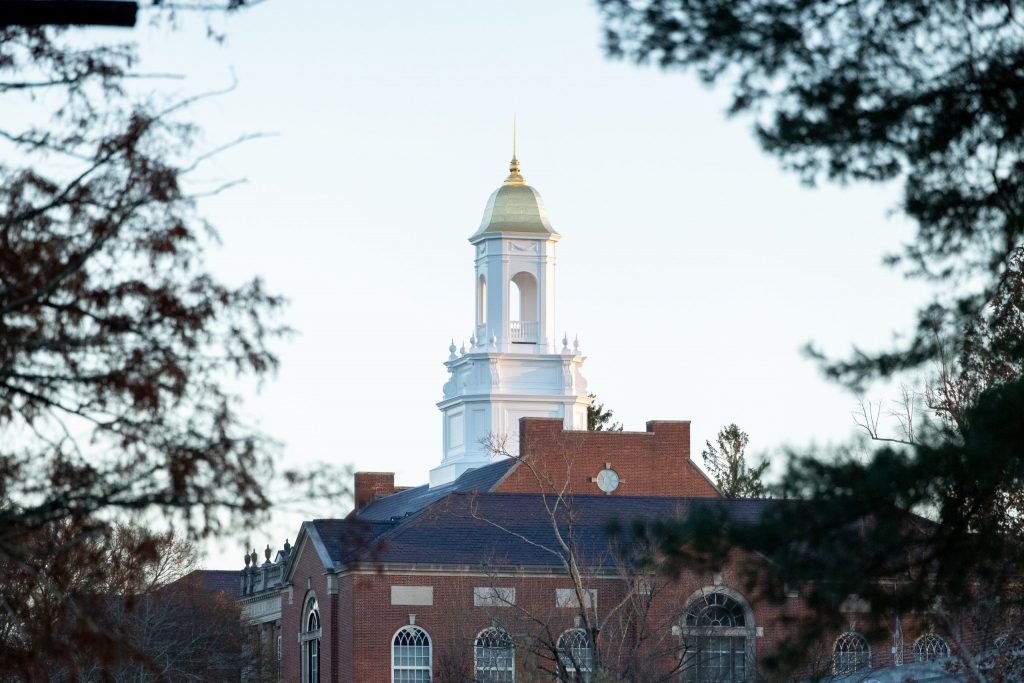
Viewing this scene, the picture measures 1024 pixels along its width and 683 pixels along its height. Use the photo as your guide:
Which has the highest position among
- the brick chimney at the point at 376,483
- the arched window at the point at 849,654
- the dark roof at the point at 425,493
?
the brick chimney at the point at 376,483

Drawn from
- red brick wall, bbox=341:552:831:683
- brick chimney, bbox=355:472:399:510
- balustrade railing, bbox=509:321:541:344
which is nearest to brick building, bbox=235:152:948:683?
red brick wall, bbox=341:552:831:683

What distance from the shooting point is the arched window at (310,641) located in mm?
57250

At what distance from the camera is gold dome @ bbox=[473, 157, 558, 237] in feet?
261

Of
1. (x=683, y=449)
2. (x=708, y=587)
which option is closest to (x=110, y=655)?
(x=708, y=587)

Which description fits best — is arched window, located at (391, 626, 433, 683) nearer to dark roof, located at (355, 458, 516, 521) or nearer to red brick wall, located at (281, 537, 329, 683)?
red brick wall, located at (281, 537, 329, 683)

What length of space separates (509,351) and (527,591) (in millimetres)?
26904

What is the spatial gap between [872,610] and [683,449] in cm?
5034

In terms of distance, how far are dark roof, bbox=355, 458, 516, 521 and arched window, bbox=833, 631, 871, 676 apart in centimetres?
1310

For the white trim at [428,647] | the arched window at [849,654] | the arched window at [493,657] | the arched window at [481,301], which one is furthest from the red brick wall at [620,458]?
the arched window at [481,301]

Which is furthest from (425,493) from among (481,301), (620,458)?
(481,301)

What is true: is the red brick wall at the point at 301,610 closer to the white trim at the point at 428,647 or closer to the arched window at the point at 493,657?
the white trim at the point at 428,647

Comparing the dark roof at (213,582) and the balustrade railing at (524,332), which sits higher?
the balustrade railing at (524,332)

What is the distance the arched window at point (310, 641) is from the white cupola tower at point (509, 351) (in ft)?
62.8

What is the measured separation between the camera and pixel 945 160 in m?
15.4
